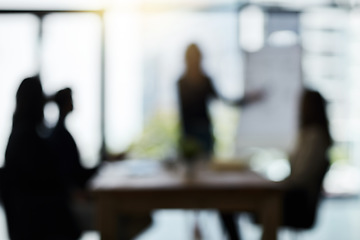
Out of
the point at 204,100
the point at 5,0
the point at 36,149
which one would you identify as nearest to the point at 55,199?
the point at 36,149

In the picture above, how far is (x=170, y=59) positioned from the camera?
5688 mm

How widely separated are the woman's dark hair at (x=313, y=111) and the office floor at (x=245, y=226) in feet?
3.85

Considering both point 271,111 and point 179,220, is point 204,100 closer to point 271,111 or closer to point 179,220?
point 271,111

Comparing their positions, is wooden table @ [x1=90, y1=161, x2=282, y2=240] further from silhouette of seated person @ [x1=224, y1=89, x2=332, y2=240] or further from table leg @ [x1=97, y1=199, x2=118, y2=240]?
silhouette of seated person @ [x1=224, y1=89, x2=332, y2=240]

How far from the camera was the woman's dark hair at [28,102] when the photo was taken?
9.04ft

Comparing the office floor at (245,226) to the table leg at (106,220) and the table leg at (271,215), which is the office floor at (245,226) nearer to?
the table leg at (271,215)

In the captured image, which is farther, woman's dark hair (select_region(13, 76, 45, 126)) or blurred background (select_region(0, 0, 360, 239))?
blurred background (select_region(0, 0, 360, 239))

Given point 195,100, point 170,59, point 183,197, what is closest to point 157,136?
point 170,59

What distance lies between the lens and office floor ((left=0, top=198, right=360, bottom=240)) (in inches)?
187

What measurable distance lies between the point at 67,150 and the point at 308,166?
153 cm

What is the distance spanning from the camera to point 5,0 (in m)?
5.65

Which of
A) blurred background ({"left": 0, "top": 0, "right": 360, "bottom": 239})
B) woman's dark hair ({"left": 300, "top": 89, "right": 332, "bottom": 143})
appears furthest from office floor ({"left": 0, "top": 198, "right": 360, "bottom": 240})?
woman's dark hair ({"left": 300, "top": 89, "right": 332, "bottom": 143})

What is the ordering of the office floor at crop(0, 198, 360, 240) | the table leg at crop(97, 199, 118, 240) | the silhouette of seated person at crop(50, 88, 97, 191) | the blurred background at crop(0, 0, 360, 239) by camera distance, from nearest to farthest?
the table leg at crop(97, 199, 118, 240) < the silhouette of seated person at crop(50, 88, 97, 191) < the office floor at crop(0, 198, 360, 240) < the blurred background at crop(0, 0, 360, 239)

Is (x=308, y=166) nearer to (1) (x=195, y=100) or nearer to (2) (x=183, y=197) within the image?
(2) (x=183, y=197)
